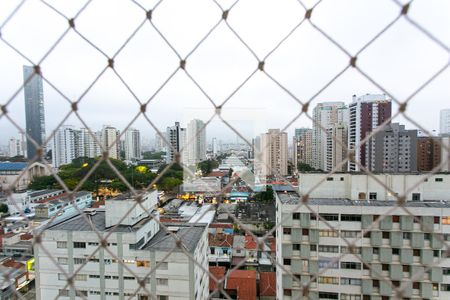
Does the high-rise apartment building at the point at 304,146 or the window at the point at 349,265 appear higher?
the high-rise apartment building at the point at 304,146

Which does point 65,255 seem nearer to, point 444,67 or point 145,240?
point 145,240

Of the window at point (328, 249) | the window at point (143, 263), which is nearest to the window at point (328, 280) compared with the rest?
the window at point (328, 249)

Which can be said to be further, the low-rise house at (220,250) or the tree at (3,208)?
the tree at (3,208)

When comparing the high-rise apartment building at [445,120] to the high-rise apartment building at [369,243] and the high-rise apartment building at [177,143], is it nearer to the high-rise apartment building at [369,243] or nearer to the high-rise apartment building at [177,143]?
the high-rise apartment building at [369,243]

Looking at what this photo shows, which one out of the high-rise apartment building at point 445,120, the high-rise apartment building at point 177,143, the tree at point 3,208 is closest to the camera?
the high-rise apartment building at point 177,143

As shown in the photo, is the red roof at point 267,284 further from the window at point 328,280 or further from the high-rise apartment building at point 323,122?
the high-rise apartment building at point 323,122

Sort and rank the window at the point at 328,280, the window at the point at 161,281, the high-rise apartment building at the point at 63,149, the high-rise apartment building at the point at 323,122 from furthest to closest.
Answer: the high-rise apartment building at the point at 63,149 → the high-rise apartment building at the point at 323,122 → the window at the point at 328,280 → the window at the point at 161,281

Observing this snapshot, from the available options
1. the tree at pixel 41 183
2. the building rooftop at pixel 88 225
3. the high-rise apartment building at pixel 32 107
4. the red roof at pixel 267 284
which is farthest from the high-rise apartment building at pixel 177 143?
the tree at pixel 41 183

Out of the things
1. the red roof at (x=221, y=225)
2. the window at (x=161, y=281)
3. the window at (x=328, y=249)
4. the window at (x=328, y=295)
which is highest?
the window at (x=328, y=249)
